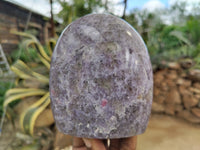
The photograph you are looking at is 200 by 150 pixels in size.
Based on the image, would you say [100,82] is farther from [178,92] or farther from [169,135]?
[178,92]

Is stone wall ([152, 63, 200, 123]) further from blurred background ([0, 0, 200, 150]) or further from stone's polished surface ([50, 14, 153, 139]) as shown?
stone's polished surface ([50, 14, 153, 139])

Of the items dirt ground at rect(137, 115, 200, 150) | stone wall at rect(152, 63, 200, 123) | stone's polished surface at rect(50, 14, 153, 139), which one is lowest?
dirt ground at rect(137, 115, 200, 150)

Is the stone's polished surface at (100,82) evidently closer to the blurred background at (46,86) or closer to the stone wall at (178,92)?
the blurred background at (46,86)

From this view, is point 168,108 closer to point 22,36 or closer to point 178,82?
point 178,82

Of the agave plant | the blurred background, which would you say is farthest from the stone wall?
the agave plant

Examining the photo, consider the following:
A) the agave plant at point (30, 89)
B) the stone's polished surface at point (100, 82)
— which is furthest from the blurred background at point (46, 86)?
the stone's polished surface at point (100, 82)

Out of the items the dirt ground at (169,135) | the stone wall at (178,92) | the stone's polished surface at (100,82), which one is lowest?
the dirt ground at (169,135)

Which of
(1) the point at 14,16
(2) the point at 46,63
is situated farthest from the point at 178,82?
(1) the point at 14,16

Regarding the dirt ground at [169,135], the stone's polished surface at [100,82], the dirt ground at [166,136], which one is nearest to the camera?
the stone's polished surface at [100,82]
